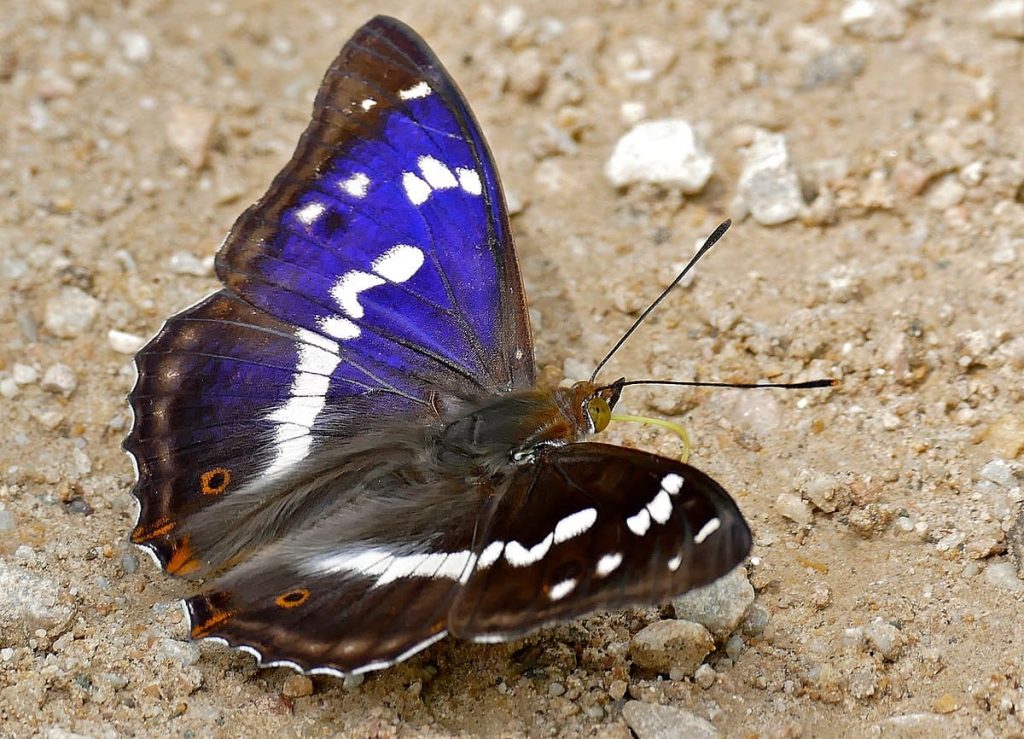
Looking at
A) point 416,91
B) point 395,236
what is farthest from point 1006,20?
point 395,236

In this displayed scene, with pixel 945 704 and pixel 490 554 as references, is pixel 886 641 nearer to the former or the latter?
pixel 945 704

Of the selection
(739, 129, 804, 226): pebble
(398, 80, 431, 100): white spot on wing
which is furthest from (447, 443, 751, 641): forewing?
(739, 129, 804, 226): pebble

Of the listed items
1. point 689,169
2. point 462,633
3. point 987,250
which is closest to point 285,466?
point 462,633

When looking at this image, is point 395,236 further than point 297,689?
Yes

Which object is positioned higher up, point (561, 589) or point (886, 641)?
point (561, 589)

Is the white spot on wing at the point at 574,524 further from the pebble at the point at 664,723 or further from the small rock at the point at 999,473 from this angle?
the small rock at the point at 999,473

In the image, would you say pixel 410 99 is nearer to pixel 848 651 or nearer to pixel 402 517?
pixel 402 517

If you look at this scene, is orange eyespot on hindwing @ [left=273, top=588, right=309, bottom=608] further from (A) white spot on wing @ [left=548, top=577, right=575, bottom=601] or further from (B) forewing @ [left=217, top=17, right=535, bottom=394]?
(B) forewing @ [left=217, top=17, right=535, bottom=394]
